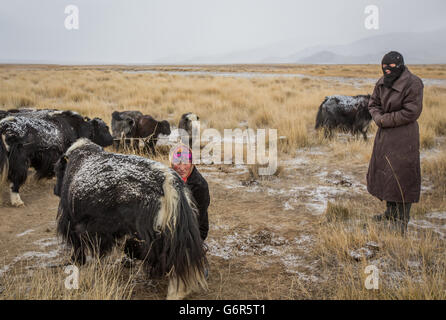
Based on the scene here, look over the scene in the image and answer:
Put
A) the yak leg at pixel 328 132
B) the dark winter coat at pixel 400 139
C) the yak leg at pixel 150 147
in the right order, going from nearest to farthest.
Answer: the dark winter coat at pixel 400 139 < the yak leg at pixel 150 147 < the yak leg at pixel 328 132

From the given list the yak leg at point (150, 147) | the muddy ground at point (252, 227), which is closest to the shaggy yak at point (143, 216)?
the muddy ground at point (252, 227)

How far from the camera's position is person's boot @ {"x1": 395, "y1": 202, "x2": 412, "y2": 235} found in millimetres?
3965

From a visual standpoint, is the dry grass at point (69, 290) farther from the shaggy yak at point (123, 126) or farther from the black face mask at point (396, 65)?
the shaggy yak at point (123, 126)

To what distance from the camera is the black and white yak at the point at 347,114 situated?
9039 millimetres

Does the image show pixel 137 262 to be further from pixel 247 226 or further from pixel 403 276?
pixel 403 276

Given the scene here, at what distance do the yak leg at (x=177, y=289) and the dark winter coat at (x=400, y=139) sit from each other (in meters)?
2.78

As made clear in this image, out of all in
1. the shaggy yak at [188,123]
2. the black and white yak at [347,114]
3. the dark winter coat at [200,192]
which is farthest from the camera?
the black and white yak at [347,114]

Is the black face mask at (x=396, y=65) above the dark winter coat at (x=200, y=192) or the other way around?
above

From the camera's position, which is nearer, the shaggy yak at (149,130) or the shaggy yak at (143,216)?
the shaggy yak at (143,216)

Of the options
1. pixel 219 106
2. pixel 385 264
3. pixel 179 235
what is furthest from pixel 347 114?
pixel 179 235

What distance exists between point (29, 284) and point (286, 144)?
6874mm

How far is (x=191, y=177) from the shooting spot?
304cm

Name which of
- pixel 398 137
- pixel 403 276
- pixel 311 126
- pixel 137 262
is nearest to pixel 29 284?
pixel 137 262

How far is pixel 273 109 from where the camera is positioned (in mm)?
12023
